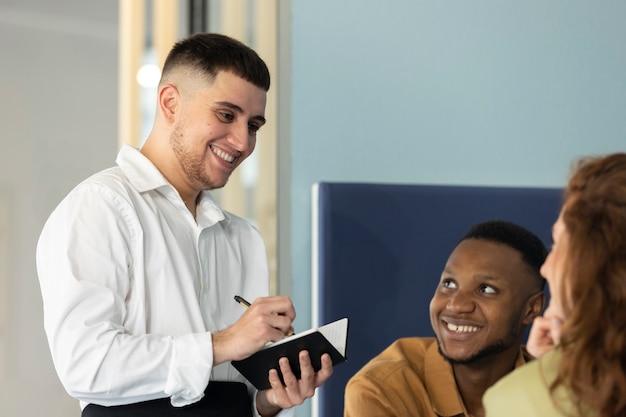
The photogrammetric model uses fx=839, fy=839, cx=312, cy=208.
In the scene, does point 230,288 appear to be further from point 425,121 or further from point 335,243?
point 425,121

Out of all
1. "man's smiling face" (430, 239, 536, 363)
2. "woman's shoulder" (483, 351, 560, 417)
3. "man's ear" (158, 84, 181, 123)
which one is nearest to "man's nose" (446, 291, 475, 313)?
"man's smiling face" (430, 239, 536, 363)

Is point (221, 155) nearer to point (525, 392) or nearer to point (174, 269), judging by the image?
point (174, 269)

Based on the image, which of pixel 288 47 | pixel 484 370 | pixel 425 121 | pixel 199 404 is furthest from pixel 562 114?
pixel 199 404

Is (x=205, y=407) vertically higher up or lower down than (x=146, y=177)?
lower down

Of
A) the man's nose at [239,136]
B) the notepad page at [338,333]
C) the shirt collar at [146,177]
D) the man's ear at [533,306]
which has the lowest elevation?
the man's ear at [533,306]

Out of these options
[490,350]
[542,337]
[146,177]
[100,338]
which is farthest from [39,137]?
[542,337]

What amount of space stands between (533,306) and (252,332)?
962 mm

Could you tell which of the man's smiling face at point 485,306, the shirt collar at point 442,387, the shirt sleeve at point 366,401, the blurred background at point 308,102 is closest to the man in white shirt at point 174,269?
the shirt sleeve at point 366,401

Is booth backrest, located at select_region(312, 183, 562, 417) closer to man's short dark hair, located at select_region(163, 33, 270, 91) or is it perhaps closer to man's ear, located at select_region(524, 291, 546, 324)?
man's ear, located at select_region(524, 291, 546, 324)

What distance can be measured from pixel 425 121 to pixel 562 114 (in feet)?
1.63

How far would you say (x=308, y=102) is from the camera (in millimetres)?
2711

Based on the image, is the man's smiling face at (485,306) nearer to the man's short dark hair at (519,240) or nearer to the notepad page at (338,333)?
the man's short dark hair at (519,240)

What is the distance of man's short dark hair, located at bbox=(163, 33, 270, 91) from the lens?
1.79 meters

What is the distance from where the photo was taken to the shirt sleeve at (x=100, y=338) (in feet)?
4.86
